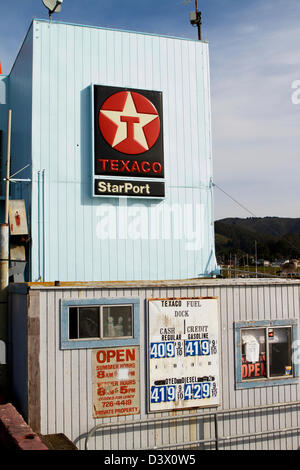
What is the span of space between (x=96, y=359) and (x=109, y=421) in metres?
1.37

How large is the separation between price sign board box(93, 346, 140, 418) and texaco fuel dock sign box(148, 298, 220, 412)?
376mm

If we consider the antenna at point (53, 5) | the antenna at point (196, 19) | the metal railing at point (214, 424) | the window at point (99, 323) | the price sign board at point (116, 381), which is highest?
the antenna at point (196, 19)

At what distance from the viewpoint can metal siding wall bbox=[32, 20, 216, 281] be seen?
16.9 m

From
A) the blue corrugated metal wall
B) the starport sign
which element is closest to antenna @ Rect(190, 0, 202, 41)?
the blue corrugated metal wall

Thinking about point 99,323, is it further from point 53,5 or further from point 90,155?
point 53,5

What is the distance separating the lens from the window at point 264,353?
454 inches

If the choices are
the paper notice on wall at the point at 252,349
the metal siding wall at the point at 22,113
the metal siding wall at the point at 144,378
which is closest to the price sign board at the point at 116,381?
the metal siding wall at the point at 144,378

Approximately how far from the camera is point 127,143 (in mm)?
17781

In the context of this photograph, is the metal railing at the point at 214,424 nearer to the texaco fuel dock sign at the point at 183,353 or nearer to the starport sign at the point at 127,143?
the texaco fuel dock sign at the point at 183,353

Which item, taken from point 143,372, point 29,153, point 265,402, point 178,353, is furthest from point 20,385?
point 29,153

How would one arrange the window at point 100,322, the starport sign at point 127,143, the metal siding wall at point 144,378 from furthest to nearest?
the starport sign at point 127,143 < the window at point 100,322 < the metal siding wall at point 144,378

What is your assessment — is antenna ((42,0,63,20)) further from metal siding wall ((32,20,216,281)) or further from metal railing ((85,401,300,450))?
metal railing ((85,401,300,450))

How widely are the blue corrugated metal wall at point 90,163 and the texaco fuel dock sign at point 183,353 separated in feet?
21.8

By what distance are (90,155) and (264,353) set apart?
9585 mm
